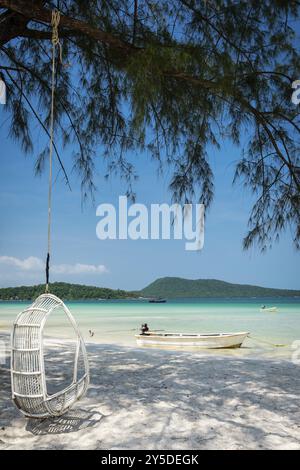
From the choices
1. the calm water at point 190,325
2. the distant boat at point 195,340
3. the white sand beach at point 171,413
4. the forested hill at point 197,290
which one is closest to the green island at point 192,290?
the forested hill at point 197,290

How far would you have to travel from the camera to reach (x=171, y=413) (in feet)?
9.80

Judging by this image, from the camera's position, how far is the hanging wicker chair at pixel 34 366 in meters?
2.49

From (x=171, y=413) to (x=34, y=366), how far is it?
3.09ft

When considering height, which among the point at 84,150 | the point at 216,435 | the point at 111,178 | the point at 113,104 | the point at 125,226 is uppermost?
the point at 113,104

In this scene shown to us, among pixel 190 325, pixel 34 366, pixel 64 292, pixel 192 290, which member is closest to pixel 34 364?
pixel 34 366

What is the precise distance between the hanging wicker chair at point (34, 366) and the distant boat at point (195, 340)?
7.37 m

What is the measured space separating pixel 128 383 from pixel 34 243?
40.3 metres

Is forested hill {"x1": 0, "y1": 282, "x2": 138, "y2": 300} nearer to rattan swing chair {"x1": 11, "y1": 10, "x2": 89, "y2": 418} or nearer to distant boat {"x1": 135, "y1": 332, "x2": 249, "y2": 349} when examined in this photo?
distant boat {"x1": 135, "y1": 332, "x2": 249, "y2": 349}

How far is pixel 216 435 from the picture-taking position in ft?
8.58

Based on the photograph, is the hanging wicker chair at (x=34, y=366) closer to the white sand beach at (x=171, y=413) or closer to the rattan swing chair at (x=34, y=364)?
the rattan swing chair at (x=34, y=364)

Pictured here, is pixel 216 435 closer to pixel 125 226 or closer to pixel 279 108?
pixel 125 226

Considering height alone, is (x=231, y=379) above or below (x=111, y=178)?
below

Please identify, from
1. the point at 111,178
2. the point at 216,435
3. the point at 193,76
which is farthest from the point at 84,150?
the point at 216,435

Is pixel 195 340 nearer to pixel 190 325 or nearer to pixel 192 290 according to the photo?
pixel 190 325
